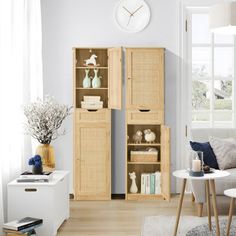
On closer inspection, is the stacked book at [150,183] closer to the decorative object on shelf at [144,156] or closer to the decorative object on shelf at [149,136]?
the decorative object on shelf at [144,156]

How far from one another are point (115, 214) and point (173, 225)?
733 mm

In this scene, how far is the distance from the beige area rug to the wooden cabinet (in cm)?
139

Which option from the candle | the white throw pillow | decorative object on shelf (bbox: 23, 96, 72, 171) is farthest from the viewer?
the white throw pillow

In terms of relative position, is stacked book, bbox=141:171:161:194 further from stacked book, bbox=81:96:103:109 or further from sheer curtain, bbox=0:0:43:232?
sheer curtain, bbox=0:0:43:232

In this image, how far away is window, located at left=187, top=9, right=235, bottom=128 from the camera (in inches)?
233

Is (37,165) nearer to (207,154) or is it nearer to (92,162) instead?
(92,162)

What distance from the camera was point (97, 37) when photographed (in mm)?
5871

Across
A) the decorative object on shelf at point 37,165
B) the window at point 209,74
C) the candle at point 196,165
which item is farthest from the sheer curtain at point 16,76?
the window at point 209,74

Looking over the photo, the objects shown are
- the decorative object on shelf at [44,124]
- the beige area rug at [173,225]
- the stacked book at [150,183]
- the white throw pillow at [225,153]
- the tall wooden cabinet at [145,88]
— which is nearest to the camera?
the beige area rug at [173,225]

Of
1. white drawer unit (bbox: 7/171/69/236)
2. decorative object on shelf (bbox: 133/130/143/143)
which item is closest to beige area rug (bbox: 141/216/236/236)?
white drawer unit (bbox: 7/171/69/236)

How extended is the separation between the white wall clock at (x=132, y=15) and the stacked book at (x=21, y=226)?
278 cm

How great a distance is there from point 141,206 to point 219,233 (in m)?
1.46

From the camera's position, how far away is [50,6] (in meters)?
5.87

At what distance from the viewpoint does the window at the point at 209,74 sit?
5914mm
